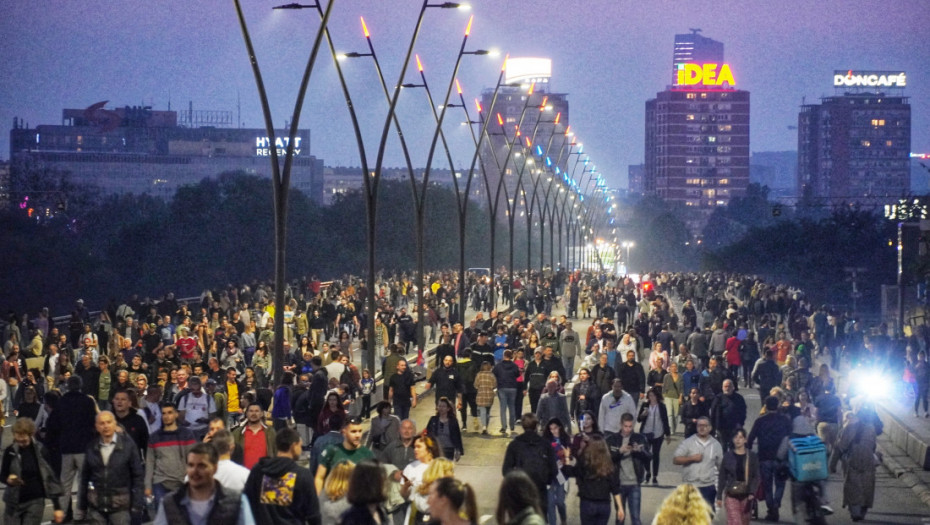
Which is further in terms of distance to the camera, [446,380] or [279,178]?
[279,178]

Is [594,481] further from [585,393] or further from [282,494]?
[585,393]

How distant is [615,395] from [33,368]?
1201cm

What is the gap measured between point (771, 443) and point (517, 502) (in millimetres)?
8213

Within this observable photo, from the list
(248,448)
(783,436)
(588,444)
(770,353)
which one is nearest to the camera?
(588,444)

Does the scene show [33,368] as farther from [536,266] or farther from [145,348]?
[536,266]

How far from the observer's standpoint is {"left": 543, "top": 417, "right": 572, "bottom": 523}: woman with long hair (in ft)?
44.6

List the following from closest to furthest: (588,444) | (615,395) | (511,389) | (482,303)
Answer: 1. (588,444)
2. (615,395)
3. (511,389)
4. (482,303)

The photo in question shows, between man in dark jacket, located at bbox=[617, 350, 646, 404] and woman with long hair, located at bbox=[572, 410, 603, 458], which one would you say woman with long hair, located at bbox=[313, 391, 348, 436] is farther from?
man in dark jacket, located at bbox=[617, 350, 646, 404]

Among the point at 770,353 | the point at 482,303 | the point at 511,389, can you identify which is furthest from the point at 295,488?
the point at 482,303

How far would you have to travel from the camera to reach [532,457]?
12391 mm

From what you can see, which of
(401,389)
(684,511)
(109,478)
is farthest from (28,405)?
(684,511)

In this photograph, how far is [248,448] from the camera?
13289 mm

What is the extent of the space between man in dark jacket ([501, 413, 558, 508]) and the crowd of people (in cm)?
2

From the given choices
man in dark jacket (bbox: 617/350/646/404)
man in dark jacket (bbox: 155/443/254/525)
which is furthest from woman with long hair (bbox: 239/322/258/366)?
man in dark jacket (bbox: 155/443/254/525)
